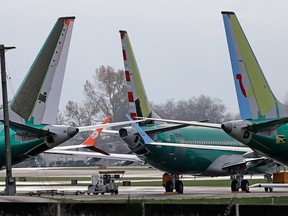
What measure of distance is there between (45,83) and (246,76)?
995 cm

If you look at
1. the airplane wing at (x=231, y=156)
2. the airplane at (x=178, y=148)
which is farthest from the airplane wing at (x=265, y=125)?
the airplane at (x=178, y=148)

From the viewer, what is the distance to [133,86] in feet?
182

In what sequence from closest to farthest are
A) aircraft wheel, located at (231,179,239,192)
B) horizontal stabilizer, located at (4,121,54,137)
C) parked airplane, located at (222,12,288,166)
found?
parked airplane, located at (222,12,288,166) → horizontal stabilizer, located at (4,121,54,137) → aircraft wheel, located at (231,179,239,192)

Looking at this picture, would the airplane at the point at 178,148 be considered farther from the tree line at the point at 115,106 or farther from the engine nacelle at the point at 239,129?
the tree line at the point at 115,106

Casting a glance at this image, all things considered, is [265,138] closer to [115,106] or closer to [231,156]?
[231,156]

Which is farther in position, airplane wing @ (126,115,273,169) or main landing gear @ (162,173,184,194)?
main landing gear @ (162,173,184,194)

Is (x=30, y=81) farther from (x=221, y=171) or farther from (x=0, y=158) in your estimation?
(x=221, y=171)

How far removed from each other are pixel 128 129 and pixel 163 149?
107 inches

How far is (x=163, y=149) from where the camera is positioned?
180 feet

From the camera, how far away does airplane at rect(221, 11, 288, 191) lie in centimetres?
4016

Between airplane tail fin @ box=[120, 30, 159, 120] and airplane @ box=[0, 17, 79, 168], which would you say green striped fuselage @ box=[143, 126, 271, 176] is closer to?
airplane tail fin @ box=[120, 30, 159, 120]

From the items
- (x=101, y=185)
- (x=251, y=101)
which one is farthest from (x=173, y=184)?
(x=251, y=101)

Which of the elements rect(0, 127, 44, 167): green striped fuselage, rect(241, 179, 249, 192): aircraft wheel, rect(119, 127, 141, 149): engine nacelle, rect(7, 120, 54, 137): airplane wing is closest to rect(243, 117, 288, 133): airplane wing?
rect(7, 120, 54, 137): airplane wing

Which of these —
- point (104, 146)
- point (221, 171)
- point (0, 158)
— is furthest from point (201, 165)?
point (104, 146)
